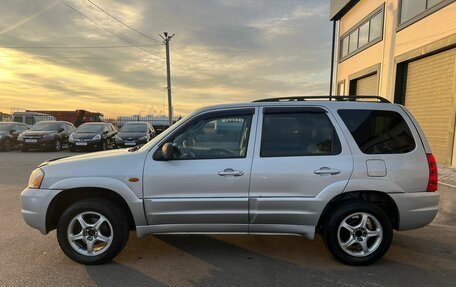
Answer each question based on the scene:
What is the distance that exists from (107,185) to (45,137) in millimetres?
14301

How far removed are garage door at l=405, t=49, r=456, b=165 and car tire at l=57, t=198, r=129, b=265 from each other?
981 centimetres

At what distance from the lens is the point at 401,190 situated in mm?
3709

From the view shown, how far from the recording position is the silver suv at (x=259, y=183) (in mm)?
3662

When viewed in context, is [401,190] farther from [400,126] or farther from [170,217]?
[170,217]

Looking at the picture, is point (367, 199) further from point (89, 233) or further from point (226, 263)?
point (89, 233)

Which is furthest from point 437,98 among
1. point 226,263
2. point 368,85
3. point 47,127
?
point 47,127

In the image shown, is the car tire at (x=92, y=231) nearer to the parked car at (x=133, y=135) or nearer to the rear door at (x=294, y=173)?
the rear door at (x=294, y=173)

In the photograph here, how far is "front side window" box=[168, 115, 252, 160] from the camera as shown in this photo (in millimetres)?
3754

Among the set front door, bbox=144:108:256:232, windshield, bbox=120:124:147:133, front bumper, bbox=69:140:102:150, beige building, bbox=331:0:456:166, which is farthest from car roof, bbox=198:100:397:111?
windshield, bbox=120:124:147:133

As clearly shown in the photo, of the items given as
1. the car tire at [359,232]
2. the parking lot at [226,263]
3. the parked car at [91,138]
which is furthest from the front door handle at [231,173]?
the parked car at [91,138]

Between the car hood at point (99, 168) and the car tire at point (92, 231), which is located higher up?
the car hood at point (99, 168)

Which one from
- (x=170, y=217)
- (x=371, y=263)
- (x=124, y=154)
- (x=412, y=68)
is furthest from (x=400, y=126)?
(x=412, y=68)

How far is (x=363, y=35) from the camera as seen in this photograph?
16375mm

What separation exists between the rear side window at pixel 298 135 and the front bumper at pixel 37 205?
2441 millimetres
